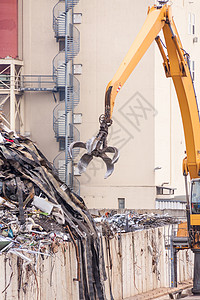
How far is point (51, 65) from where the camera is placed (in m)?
48.2

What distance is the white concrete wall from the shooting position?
1596 centimetres

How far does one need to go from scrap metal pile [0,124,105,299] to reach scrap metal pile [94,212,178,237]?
1404 millimetres

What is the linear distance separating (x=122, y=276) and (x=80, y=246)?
4.02 metres

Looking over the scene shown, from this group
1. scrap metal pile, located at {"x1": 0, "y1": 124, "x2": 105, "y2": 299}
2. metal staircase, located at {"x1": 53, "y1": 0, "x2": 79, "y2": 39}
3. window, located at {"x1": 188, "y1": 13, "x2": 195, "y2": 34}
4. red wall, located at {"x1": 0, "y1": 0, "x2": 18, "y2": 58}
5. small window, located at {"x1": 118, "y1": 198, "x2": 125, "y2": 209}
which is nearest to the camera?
scrap metal pile, located at {"x1": 0, "y1": 124, "x2": 105, "y2": 299}

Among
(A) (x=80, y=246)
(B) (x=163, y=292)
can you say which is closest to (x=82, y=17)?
(B) (x=163, y=292)

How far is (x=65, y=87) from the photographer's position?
4675 centimetres

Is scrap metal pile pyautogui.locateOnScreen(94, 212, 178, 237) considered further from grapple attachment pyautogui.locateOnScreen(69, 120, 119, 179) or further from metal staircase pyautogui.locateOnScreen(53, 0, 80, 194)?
metal staircase pyautogui.locateOnScreen(53, 0, 80, 194)

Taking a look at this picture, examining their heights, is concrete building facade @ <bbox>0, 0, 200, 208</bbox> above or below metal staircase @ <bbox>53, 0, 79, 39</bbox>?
below

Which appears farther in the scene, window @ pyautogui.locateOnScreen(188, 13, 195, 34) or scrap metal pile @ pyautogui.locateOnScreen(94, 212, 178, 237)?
window @ pyautogui.locateOnScreen(188, 13, 195, 34)

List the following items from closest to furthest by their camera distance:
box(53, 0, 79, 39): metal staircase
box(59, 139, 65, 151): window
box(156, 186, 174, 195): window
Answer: box(53, 0, 79, 39): metal staircase
box(156, 186, 174, 195): window
box(59, 139, 65, 151): window

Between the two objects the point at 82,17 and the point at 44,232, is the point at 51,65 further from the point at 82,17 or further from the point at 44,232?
the point at 44,232

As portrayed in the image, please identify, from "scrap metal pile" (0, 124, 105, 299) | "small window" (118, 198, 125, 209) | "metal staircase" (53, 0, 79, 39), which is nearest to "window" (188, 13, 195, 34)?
"metal staircase" (53, 0, 79, 39)

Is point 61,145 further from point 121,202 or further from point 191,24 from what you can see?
point 191,24

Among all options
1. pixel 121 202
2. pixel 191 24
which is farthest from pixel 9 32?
pixel 191 24
